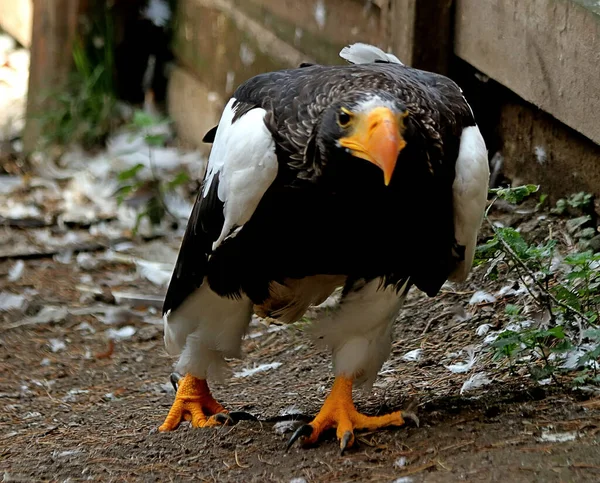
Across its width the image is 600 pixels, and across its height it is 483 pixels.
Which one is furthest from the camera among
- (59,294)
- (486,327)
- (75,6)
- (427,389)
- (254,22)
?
(75,6)

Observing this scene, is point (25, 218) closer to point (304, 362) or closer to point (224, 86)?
A: point (224, 86)

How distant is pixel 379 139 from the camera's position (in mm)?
2557

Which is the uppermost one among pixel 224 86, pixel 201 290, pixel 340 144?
pixel 340 144

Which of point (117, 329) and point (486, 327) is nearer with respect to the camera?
point (486, 327)

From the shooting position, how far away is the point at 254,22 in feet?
20.8

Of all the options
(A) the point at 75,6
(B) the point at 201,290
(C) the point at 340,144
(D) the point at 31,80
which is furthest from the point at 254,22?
(C) the point at 340,144

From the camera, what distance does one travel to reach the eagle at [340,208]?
2.74 metres

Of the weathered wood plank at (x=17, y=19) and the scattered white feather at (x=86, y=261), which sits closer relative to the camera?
the scattered white feather at (x=86, y=261)

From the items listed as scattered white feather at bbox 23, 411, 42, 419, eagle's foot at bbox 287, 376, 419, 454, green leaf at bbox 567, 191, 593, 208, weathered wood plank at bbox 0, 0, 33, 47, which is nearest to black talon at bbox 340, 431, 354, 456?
eagle's foot at bbox 287, 376, 419, 454

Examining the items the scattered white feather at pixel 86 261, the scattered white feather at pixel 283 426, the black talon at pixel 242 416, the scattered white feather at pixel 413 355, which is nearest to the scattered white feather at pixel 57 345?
the scattered white feather at pixel 86 261

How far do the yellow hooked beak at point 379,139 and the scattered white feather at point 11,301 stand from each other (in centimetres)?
306

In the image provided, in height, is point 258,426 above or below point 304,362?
above

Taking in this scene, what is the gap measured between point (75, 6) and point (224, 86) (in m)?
1.43

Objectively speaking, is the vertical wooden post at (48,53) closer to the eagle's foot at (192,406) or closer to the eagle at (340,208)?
the eagle's foot at (192,406)
